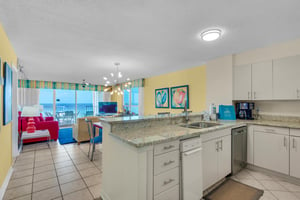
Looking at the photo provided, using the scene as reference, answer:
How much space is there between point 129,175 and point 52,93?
800 centimetres

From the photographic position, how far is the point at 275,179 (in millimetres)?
2266

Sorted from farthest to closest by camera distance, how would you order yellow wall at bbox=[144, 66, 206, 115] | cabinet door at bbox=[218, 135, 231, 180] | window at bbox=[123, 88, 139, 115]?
window at bbox=[123, 88, 139, 115]
yellow wall at bbox=[144, 66, 206, 115]
cabinet door at bbox=[218, 135, 231, 180]

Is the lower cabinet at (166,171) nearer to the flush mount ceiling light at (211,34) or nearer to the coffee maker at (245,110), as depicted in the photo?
the flush mount ceiling light at (211,34)

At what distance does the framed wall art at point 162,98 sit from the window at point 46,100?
5.83 metres

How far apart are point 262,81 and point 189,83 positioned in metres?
1.94

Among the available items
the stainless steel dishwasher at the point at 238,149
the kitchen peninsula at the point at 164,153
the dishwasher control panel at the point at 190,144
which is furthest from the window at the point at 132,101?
the dishwasher control panel at the point at 190,144

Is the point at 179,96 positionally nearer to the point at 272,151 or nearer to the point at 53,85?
the point at 272,151

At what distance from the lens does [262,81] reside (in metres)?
2.77

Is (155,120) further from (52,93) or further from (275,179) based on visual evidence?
(52,93)

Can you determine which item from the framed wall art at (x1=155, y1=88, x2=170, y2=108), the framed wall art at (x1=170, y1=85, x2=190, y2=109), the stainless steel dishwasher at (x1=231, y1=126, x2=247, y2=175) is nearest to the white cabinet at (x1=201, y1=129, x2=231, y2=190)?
the stainless steel dishwasher at (x1=231, y1=126, x2=247, y2=175)

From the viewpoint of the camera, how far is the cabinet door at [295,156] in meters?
2.10

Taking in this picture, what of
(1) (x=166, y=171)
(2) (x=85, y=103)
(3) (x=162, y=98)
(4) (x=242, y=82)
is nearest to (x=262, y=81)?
(4) (x=242, y=82)

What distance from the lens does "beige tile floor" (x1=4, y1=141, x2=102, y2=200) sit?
6.34 feet

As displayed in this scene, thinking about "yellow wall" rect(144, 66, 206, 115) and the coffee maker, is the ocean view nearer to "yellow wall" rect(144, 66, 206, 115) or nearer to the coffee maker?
"yellow wall" rect(144, 66, 206, 115)
